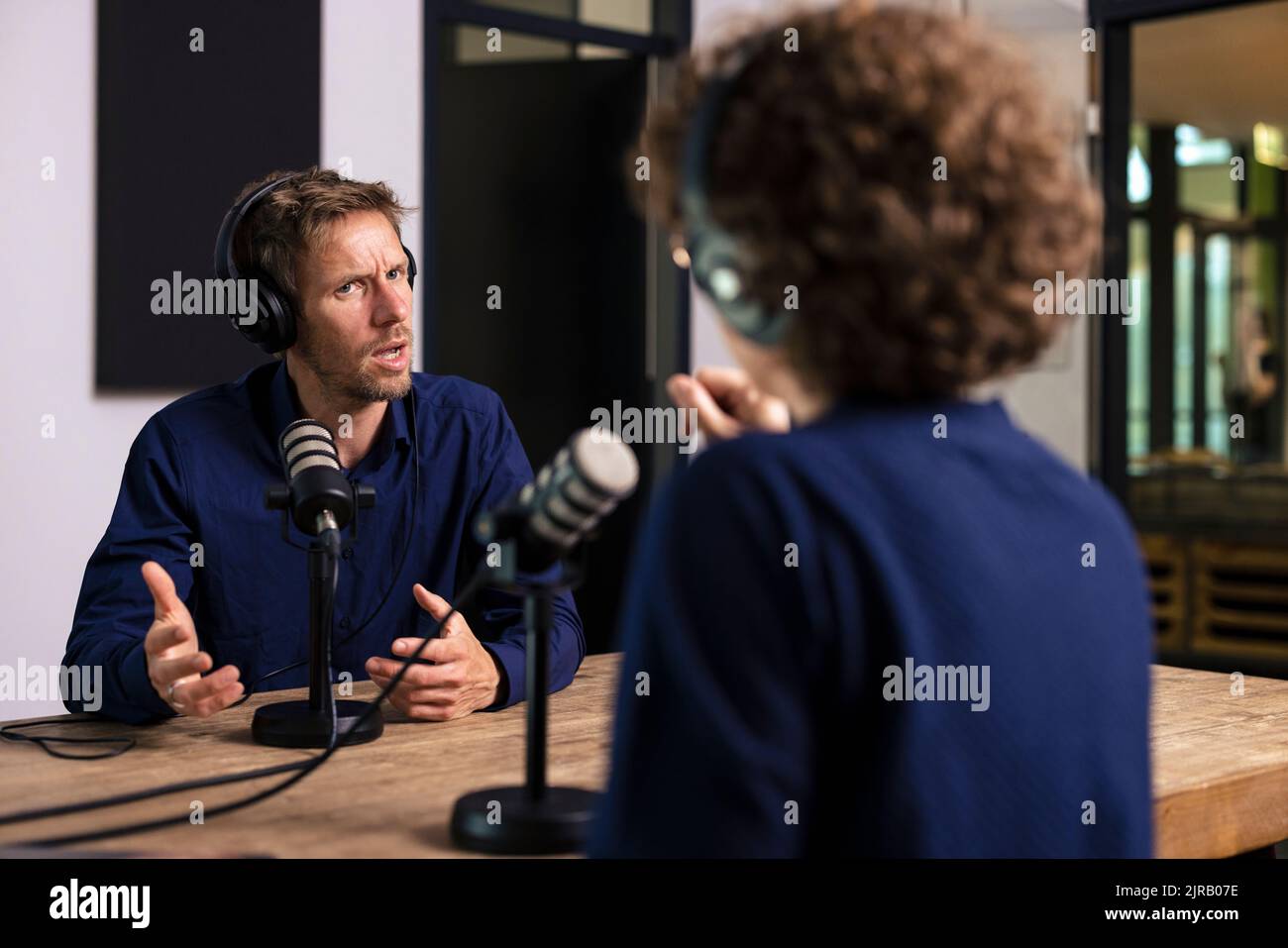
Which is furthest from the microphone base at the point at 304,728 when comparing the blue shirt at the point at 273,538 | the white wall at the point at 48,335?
the white wall at the point at 48,335

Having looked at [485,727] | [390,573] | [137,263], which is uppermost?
[137,263]

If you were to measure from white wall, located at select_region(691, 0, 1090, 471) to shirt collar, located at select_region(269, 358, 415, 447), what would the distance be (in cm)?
223

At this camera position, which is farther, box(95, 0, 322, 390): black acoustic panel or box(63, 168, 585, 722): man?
box(95, 0, 322, 390): black acoustic panel

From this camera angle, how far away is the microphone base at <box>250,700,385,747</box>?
1484mm

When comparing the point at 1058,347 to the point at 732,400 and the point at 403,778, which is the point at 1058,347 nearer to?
the point at 732,400

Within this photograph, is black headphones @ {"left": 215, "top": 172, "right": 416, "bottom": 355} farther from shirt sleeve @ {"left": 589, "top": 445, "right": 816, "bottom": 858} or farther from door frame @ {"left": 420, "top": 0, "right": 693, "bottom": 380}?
door frame @ {"left": 420, "top": 0, "right": 693, "bottom": 380}

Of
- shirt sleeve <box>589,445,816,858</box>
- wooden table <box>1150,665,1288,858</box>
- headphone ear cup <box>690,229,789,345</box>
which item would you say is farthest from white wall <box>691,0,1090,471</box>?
shirt sleeve <box>589,445,816,858</box>

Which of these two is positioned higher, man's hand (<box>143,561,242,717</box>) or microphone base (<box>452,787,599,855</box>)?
man's hand (<box>143,561,242,717</box>)

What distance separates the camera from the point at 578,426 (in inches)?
185

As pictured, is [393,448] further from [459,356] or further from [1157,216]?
[1157,216]

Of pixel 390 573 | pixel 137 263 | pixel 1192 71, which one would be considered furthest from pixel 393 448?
pixel 1192 71

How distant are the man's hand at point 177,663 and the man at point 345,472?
0.79 ft

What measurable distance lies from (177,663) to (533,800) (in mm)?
483

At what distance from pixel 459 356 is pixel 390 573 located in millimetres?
2424
